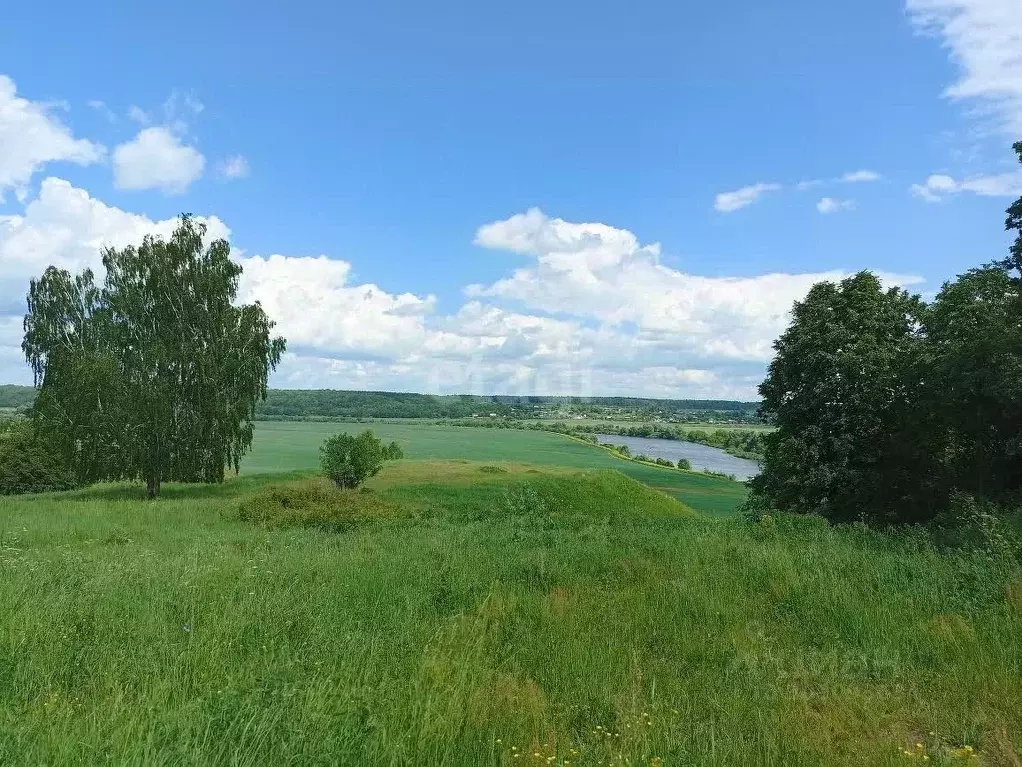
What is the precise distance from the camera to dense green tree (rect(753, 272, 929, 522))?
26.9 meters

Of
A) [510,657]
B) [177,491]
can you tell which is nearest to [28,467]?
[177,491]

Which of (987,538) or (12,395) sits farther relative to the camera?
(12,395)

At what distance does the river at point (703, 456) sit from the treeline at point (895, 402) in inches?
2911

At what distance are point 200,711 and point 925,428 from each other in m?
27.8

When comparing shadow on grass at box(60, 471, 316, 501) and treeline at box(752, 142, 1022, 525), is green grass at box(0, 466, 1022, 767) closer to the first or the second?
treeline at box(752, 142, 1022, 525)

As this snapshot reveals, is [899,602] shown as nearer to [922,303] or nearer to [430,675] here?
[430,675]

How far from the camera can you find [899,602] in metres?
8.30

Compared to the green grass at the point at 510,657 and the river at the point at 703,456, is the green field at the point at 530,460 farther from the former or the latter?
the green grass at the point at 510,657

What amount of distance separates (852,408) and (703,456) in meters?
111

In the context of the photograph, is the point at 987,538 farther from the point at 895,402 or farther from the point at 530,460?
the point at 530,460

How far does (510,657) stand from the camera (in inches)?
252

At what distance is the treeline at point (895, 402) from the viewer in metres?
21.2

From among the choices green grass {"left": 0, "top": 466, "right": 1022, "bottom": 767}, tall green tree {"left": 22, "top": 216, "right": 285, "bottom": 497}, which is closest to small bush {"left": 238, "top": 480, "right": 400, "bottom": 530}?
tall green tree {"left": 22, "top": 216, "right": 285, "bottom": 497}

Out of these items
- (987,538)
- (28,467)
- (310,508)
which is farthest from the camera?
(28,467)
